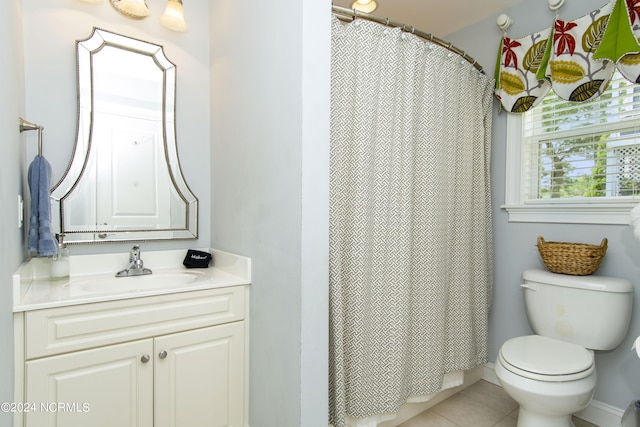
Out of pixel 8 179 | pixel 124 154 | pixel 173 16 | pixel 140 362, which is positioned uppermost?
pixel 173 16

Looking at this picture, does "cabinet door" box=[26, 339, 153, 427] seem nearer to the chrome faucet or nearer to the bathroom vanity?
the bathroom vanity

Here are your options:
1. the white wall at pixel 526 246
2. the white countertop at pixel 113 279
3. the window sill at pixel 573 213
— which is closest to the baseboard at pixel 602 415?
the white wall at pixel 526 246

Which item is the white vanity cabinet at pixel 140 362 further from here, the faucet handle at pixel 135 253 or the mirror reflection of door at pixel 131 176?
the mirror reflection of door at pixel 131 176

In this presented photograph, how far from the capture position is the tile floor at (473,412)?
1.82 metres

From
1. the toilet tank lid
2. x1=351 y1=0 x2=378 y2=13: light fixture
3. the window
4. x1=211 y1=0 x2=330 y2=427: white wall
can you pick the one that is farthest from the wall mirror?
the window

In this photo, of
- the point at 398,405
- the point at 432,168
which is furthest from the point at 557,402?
the point at 432,168

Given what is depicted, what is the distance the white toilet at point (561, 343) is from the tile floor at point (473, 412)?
28 cm

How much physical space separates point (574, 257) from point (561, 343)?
450 millimetres

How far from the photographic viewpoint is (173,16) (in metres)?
1.74

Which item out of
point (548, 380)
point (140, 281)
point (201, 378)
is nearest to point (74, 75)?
point (140, 281)

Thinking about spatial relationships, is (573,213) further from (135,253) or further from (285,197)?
(135,253)

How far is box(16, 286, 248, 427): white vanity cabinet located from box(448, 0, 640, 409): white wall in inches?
69.3

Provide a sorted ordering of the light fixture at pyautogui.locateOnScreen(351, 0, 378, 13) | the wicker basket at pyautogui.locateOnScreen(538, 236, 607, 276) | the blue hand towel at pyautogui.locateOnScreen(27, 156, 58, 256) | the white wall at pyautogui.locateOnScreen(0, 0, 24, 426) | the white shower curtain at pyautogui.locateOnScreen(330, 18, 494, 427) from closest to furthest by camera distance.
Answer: the white wall at pyautogui.locateOnScreen(0, 0, 24, 426), the blue hand towel at pyautogui.locateOnScreen(27, 156, 58, 256), the white shower curtain at pyautogui.locateOnScreen(330, 18, 494, 427), the wicker basket at pyautogui.locateOnScreen(538, 236, 607, 276), the light fixture at pyautogui.locateOnScreen(351, 0, 378, 13)

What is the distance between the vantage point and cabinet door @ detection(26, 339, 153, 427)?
3.68ft
